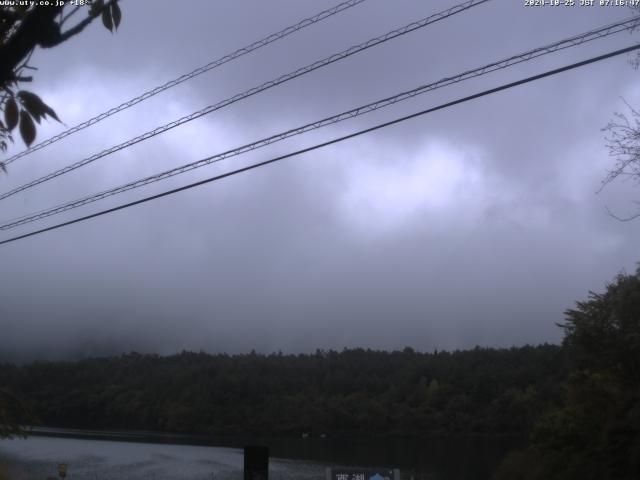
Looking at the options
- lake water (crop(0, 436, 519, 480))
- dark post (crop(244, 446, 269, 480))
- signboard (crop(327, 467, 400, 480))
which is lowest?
lake water (crop(0, 436, 519, 480))

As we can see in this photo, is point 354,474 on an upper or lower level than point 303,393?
lower

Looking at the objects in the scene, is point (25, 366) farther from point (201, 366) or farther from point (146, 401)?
point (201, 366)

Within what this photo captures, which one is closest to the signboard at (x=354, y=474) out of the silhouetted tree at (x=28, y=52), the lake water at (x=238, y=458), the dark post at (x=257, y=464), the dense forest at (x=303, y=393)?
the dark post at (x=257, y=464)

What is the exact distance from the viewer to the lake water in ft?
110

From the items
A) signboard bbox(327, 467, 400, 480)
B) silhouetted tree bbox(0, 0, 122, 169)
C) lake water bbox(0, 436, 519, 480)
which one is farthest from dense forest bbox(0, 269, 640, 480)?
silhouetted tree bbox(0, 0, 122, 169)

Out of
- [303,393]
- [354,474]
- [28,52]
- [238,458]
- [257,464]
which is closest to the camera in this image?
[28,52]

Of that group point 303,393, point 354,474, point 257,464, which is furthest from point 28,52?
point 303,393

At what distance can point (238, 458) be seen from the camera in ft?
142

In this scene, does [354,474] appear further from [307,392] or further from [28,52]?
[307,392]

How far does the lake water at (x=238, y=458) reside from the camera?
33500 millimetres

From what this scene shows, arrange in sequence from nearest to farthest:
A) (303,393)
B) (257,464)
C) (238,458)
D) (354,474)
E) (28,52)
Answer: (28,52) → (257,464) → (354,474) → (238,458) → (303,393)

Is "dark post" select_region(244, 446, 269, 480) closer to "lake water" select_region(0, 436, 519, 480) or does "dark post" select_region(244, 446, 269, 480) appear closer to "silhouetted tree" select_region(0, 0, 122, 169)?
"silhouetted tree" select_region(0, 0, 122, 169)

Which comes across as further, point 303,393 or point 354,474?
point 303,393

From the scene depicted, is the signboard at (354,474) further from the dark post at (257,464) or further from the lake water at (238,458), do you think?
the lake water at (238,458)
